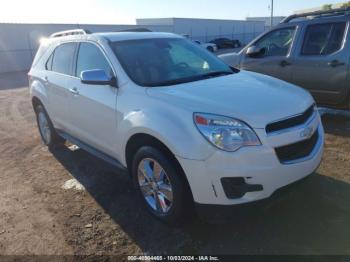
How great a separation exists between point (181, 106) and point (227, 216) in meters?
1.00

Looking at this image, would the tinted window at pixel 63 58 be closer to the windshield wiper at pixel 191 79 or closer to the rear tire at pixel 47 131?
the rear tire at pixel 47 131

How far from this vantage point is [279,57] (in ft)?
21.4

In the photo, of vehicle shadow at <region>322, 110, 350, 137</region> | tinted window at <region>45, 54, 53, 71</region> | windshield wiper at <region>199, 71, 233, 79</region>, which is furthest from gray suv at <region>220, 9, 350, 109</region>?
tinted window at <region>45, 54, 53, 71</region>

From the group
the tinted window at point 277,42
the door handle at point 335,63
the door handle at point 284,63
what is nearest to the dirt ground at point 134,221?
the door handle at point 335,63

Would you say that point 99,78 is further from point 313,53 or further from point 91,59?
point 313,53

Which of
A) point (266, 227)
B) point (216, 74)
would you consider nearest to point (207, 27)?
point (216, 74)

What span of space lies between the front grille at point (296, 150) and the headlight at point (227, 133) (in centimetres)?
25

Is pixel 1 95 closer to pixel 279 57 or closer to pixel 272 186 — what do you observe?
pixel 279 57

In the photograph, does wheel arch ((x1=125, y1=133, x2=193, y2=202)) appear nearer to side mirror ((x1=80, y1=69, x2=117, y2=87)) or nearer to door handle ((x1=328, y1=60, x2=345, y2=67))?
side mirror ((x1=80, y1=69, x2=117, y2=87))

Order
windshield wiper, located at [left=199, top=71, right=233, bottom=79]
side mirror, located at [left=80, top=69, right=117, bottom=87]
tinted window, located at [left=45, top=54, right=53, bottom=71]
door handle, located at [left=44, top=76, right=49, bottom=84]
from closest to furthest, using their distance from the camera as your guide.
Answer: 1. side mirror, located at [left=80, top=69, right=117, bottom=87]
2. windshield wiper, located at [left=199, top=71, right=233, bottom=79]
3. door handle, located at [left=44, top=76, right=49, bottom=84]
4. tinted window, located at [left=45, top=54, right=53, bottom=71]

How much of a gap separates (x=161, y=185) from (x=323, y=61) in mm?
3984

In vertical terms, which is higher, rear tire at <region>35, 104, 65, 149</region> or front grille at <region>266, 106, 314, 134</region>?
front grille at <region>266, 106, 314, 134</region>

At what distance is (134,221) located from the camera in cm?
363

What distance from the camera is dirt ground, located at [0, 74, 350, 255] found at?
3127 mm
